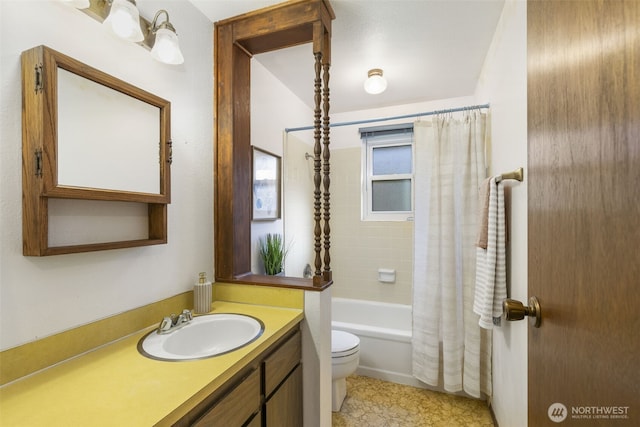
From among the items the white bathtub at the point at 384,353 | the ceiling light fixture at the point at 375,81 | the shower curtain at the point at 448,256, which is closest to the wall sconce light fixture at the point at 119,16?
the ceiling light fixture at the point at 375,81

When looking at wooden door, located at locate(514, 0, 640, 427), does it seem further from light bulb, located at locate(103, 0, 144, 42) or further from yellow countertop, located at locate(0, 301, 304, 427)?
light bulb, located at locate(103, 0, 144, 42)

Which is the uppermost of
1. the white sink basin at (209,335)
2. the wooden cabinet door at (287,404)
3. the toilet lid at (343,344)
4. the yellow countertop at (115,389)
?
the yellow countertop at (115,389)

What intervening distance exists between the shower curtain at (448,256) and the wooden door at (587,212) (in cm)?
142

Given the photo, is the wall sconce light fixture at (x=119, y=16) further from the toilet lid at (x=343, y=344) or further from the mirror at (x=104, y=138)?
the toilet lid at (x=343, y=344)

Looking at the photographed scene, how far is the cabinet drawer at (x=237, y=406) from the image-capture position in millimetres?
821

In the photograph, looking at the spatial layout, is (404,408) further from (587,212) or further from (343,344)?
(587,212)

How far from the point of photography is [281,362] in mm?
1211

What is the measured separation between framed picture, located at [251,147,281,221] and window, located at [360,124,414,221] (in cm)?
115

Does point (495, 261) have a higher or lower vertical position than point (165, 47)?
lower

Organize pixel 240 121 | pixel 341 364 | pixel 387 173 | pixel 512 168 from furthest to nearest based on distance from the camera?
1. pixel 387 173
2. pixel 341 364
3. pixel 240 121
4. pixel 512 168

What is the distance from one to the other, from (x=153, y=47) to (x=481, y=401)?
9.47ft

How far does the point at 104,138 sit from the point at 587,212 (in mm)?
1373

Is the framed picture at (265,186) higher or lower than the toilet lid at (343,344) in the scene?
higher

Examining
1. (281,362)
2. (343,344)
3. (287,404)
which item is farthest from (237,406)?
(343,344)
